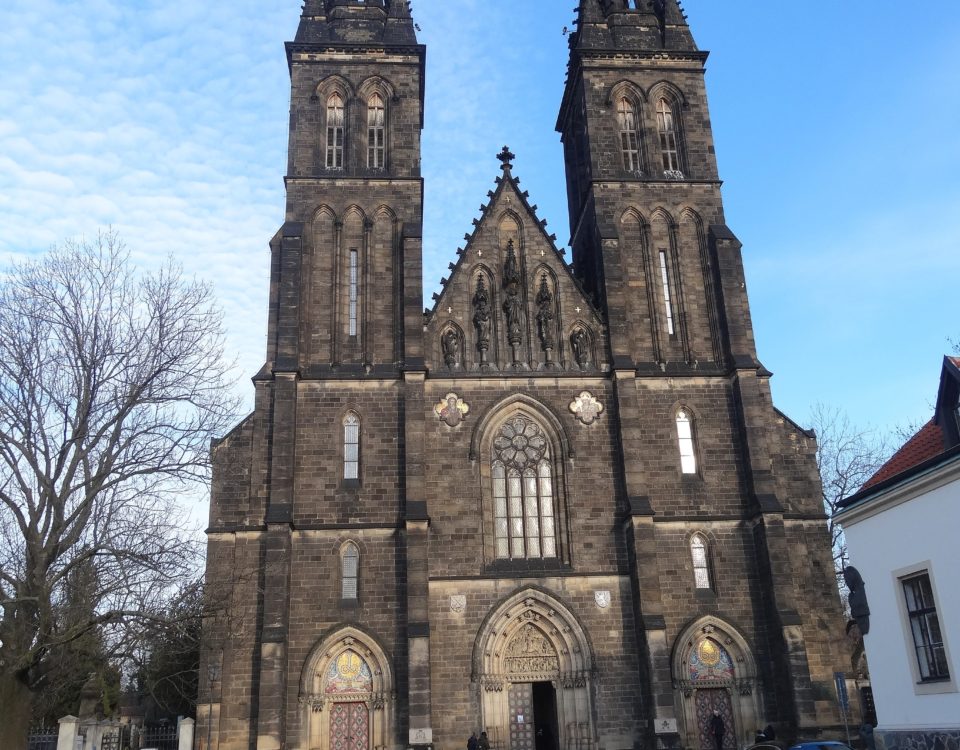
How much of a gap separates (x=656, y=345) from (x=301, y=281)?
10500mm

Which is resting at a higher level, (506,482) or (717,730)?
(506,482)

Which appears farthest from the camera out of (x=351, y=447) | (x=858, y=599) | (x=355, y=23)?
(x=355, y=23)

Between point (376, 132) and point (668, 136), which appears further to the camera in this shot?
point (668, 136)

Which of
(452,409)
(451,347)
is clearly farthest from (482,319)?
(452,409)

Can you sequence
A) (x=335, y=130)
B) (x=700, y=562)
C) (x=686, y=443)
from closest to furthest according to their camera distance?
(x=700, y=562) < (x=686, y=443) < (x=335, y=130)

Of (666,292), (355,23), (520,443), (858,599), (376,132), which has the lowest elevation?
(858,599)

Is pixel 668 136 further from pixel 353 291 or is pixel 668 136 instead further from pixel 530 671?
pixel 530 671

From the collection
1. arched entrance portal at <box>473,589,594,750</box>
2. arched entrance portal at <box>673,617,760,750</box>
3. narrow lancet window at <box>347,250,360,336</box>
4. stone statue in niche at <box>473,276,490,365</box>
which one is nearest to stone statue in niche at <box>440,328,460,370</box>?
stone statue in niche at <box>473,276,490,365</box>

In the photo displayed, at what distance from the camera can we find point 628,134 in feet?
103

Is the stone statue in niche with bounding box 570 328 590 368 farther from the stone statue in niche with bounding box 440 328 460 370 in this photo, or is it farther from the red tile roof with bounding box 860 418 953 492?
the red tile roof with bounding box 860 418 953 492

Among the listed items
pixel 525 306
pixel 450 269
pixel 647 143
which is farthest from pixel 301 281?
pixel 647 143

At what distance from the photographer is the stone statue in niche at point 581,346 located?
27.6 meters

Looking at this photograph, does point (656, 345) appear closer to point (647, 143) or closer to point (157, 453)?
point (647, 143)

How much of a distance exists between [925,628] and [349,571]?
14.0m
